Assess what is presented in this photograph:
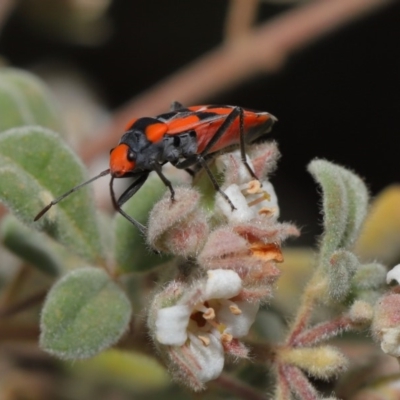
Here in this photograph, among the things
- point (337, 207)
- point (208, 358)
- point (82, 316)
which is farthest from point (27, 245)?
point (337, 207)

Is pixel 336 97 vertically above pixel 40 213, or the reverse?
pixel 40 213

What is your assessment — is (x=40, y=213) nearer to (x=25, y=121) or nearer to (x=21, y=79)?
(x=25, y=121)

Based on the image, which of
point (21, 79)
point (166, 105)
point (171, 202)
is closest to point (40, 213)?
point (171, 202)

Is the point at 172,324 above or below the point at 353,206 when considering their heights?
above

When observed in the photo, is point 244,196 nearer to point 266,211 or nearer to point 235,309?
point 266,211

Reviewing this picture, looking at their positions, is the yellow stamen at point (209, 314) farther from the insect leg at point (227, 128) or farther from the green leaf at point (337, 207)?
the insect leg at point (227, 128)

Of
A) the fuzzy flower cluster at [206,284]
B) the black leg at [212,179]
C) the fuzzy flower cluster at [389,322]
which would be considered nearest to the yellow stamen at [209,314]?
the fuzzy flower cluster at [206,284]
